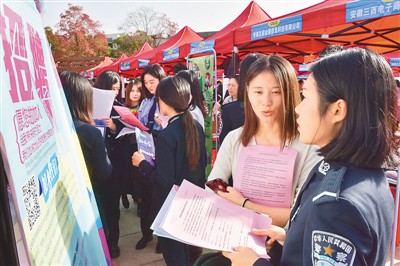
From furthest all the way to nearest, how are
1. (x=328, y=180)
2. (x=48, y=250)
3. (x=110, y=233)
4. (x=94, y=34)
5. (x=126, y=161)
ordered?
(x=94, y=34), (x=126, y=161), (x=110, y=233), (x=328, y=180), (x=48, y=250)

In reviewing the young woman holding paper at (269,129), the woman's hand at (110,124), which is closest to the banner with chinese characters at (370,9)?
the young woman holding paper at (269,129)

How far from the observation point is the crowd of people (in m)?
0.67

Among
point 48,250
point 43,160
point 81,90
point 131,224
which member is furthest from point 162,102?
point 131,224

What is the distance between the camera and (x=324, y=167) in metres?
0.84

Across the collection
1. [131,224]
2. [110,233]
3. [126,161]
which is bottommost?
[131,224]

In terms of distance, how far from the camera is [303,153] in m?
1.29

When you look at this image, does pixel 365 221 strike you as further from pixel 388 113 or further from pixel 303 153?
pixel 303 153

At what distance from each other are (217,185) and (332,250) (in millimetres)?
734

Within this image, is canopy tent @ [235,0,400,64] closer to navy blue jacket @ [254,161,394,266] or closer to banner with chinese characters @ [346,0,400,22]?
banner with chinese characters @ [346,0,400,22]

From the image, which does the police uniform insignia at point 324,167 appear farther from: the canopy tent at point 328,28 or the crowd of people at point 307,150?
the canopy tent at point 328,28

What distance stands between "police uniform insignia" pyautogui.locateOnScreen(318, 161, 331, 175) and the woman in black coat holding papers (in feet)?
3.80

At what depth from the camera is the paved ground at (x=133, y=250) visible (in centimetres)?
255

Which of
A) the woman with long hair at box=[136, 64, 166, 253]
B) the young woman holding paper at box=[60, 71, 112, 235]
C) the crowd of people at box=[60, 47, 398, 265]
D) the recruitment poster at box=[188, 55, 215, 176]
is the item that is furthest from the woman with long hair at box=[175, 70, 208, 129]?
the young woman holding paper at box=[60, 71, 112, 235]

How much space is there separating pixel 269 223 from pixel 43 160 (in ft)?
2.71
